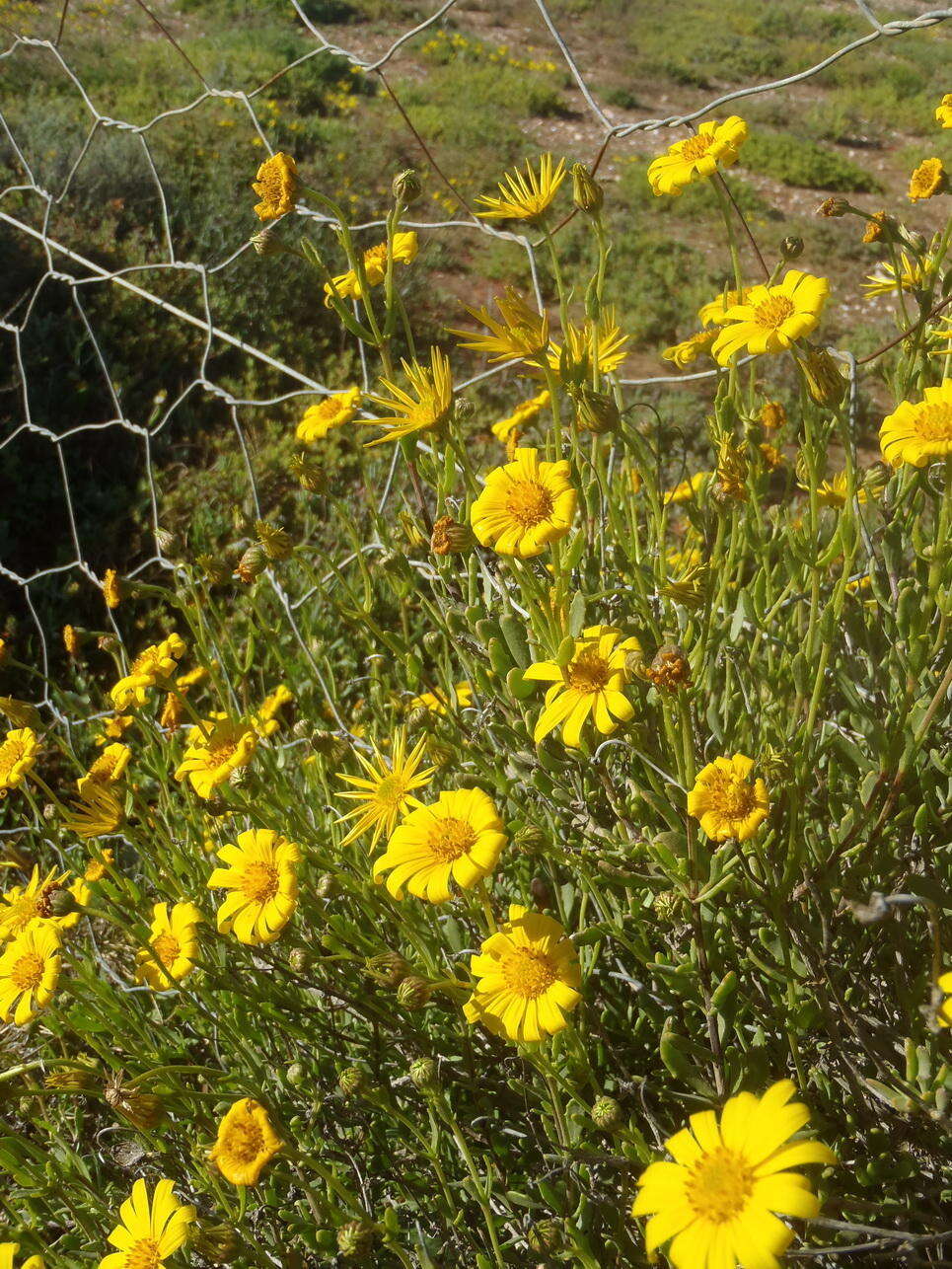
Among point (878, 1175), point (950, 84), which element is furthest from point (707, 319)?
point (950, 84)

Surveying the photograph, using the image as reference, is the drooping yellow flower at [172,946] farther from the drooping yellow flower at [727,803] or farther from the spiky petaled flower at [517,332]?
the spiky petaled flower at [517,332]

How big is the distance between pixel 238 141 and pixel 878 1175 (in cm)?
648

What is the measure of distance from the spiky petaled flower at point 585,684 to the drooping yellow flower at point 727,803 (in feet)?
0.30

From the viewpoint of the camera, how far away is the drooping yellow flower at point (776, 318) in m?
0.90

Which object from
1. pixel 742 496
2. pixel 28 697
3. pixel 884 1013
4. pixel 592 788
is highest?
pixel 742 496

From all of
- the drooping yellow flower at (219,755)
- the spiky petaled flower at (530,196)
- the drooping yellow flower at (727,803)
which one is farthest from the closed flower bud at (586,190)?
the drooping yellow flower at (219,755)

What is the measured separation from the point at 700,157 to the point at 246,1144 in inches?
44.1

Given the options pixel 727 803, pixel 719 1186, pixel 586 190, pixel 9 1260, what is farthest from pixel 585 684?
pixel 9 1260

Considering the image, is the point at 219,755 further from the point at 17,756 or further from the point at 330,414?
the point at 330,414

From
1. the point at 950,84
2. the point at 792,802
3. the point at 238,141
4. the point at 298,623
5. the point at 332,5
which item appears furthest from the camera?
the point at 332,5

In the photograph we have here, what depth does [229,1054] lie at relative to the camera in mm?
1378

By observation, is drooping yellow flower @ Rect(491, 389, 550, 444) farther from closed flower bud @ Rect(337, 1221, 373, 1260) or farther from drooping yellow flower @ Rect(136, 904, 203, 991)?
closed flower bud @ Rect(337, 1221, 373, 1260)

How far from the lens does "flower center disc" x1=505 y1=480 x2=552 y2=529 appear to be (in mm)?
966

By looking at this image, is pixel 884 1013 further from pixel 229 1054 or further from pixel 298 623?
pixel 298 623
